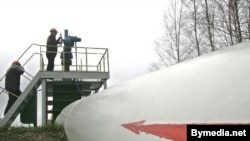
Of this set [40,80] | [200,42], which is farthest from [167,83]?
[200,42]

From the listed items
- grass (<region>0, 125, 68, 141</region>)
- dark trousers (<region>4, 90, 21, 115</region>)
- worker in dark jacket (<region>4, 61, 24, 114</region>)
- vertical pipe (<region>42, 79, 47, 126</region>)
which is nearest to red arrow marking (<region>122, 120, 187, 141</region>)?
grass (<region>0, 125, 68, 141</region>)

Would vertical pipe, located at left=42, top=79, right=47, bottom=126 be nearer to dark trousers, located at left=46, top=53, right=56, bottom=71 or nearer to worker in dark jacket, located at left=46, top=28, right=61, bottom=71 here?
dark trousers, located at left=46, top=53, right=56, bottom=71

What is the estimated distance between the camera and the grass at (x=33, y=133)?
397 inches

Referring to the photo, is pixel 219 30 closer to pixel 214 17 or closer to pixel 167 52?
pixel 214 17

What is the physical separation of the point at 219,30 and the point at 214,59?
17.6m

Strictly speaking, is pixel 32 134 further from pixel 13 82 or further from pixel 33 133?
pixel 13 82

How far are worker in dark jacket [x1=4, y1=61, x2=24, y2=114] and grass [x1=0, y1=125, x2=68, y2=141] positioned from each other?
2.63 meters

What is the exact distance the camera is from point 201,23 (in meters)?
20.6

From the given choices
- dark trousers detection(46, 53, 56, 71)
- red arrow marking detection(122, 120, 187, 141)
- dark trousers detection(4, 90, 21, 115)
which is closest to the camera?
red arrow marking detection(122, 120, 187, 141)

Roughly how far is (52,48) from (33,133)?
4.00 meters

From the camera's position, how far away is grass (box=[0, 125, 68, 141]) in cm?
1009

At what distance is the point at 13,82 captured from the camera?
42.8 feet

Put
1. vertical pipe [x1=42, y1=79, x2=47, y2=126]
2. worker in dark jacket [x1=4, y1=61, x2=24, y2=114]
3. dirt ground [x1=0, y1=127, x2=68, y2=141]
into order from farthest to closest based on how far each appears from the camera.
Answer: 1. worker in dark jacket [x1=4, y1=61, x2=24, y2=114]
2. vertical pipe [x1=42, y1=79, x2=47, y2=126]
3. dirt ground [x1=0, y1=127, x2=68, y2=141]

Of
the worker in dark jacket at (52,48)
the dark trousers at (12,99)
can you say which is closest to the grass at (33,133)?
the dark trousers at (12,99)
